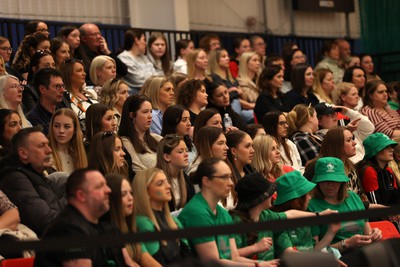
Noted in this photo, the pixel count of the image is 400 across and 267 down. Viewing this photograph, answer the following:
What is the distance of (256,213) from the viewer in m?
5.44

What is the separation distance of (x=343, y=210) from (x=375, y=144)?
124cm

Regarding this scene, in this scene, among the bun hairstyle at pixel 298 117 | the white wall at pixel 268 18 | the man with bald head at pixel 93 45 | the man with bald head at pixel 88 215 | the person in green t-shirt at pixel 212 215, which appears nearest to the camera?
the man with bald head at pixel 88 215

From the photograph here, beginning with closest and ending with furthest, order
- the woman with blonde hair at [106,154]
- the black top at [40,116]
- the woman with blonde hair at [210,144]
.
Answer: the woman with blonde hair at [106,154] → the woman with blonde hair at [210,144] → the black top at [40,116]

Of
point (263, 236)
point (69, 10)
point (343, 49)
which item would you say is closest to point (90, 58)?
point (69, 10)

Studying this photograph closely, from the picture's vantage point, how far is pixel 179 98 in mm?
7660

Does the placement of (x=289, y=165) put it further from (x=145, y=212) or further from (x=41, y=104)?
(x=145, y=212)

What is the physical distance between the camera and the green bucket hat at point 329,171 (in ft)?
19.9

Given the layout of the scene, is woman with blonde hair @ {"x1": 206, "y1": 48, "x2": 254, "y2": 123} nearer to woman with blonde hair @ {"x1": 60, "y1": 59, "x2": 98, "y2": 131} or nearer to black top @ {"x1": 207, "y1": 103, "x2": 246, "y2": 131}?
black top @ {"x1": 207, "y1": 103, "x2": 246, "y2": 131}

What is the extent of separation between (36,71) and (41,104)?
30 centimetres

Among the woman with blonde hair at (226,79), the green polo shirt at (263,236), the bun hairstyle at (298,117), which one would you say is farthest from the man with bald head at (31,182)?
the woman with blonde hair at (226,79)

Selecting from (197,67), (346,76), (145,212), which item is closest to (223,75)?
(197,67)

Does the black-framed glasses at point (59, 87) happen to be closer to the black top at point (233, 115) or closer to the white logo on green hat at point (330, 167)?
the black top at point (233, 115)

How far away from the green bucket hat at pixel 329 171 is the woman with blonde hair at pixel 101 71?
2258 mm

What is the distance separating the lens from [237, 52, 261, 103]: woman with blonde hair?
934 cm
